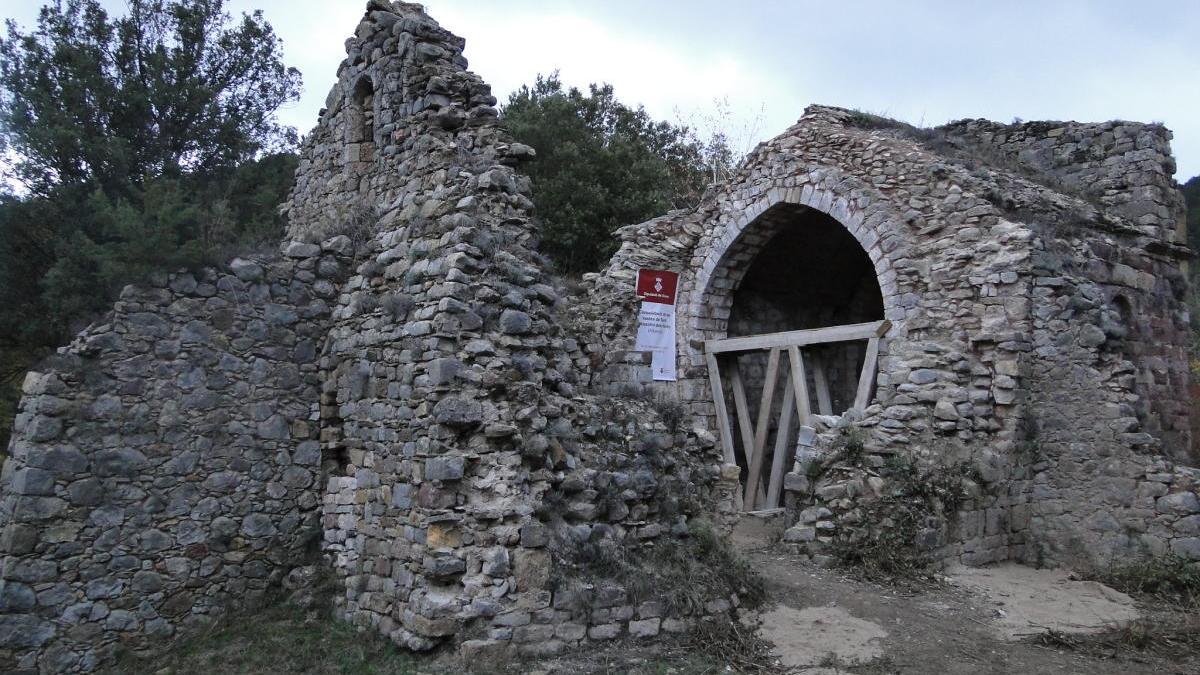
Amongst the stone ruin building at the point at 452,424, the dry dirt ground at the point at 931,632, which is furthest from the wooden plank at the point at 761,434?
the dry dirt ground at the point at 931,632

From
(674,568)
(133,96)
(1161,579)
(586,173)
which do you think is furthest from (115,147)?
(1161,579)

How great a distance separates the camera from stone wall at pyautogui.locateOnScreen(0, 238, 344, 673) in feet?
18.4

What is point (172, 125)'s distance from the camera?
17.7m

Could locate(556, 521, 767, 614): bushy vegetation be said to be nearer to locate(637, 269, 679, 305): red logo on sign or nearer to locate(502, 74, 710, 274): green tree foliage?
locate(637, 269, 679, 305): red logo on sign

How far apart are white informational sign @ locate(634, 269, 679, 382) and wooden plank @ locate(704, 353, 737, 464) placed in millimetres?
614

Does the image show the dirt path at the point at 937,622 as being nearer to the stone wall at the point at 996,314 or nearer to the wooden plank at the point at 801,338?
the stone wall at the point at 996,314

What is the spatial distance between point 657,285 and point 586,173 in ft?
19.6

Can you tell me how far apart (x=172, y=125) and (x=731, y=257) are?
12.4m

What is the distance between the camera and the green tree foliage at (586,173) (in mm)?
18141

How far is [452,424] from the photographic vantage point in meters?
5.43

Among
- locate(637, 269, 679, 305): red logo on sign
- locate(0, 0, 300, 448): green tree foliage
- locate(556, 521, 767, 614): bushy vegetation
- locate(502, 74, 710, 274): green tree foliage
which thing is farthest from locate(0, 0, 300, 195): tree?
locate(556, 521, 767, 614): bushy vegetation

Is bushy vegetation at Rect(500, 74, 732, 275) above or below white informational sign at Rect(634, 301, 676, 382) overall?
above

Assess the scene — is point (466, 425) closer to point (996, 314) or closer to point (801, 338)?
point (996, 314)

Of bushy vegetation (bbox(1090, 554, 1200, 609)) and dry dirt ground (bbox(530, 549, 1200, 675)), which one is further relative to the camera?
bushy vegetation (bbox(1090, 554, 1200, 609))
